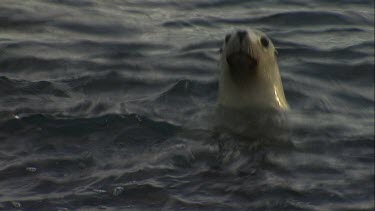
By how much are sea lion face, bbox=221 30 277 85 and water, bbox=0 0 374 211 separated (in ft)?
1.41

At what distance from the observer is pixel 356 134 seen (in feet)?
22.5

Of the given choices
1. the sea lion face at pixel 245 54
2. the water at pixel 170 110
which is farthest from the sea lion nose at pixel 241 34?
the water at pixel 170 110

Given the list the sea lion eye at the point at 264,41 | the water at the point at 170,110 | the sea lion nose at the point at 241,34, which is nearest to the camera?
the water at the point at 170,110

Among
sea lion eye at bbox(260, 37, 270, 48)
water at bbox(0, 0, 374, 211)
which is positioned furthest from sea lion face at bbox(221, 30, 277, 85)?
water at bbox(0, 0, 374, 211)

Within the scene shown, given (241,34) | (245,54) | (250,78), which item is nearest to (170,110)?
(250,78)

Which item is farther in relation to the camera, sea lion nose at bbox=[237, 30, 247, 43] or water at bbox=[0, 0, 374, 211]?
sea lion nose at bbox=[237, 30, 247, 43]

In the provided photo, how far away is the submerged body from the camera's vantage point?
720cm

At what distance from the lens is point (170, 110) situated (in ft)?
25.2

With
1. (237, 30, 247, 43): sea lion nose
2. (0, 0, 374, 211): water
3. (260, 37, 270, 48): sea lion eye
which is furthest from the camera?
(260, 37, 270, 48): sea lion eye

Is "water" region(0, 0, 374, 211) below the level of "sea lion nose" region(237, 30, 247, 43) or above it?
below

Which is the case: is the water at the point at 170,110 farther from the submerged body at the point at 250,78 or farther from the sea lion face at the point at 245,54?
the sea lion face at the point at 245,54

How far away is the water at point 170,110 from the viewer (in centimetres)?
588

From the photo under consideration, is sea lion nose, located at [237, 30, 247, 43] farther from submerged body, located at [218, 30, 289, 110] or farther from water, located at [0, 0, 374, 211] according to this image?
water, located at [0, 0, 374, 211]

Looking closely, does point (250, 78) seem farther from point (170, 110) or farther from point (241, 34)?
point (170, 110)
